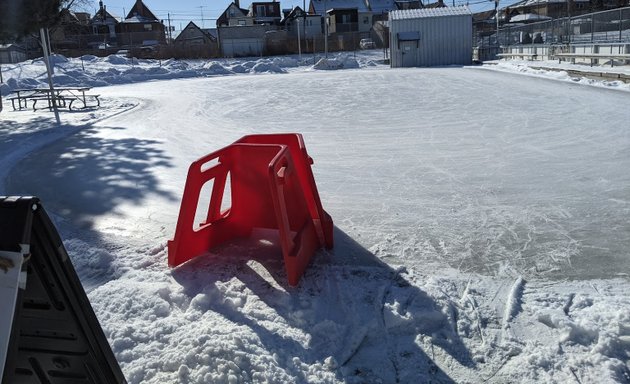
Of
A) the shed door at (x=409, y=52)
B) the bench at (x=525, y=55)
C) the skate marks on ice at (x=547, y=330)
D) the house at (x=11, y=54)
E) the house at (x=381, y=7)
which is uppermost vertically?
the house at (x=381, y=7)

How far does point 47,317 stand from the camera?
1.73m

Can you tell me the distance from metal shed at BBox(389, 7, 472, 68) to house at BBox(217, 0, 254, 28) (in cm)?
4432

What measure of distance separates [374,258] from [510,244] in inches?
43.3

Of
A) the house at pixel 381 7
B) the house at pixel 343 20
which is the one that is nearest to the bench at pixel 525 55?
the house at pixel 343 20

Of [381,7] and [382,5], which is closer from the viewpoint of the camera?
[381,7]

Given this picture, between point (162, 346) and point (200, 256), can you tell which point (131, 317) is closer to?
point (162, 346)

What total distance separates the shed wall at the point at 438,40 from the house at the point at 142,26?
40.5 meters

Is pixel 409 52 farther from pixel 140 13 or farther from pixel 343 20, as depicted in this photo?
pixel 140 13

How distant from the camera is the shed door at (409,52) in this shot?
3173 centimetres

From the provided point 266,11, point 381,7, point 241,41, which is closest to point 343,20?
point 381,7

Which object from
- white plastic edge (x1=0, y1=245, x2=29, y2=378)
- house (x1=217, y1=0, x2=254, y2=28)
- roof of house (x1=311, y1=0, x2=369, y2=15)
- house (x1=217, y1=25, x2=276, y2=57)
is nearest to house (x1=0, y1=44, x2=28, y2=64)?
house (x1=217, y1=25, x2=276, y2=57)

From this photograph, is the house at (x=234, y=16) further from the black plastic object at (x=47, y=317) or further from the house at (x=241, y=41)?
the black plastic object at (x=47, y=317)

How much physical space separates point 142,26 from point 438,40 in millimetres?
51149

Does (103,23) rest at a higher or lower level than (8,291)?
higher
